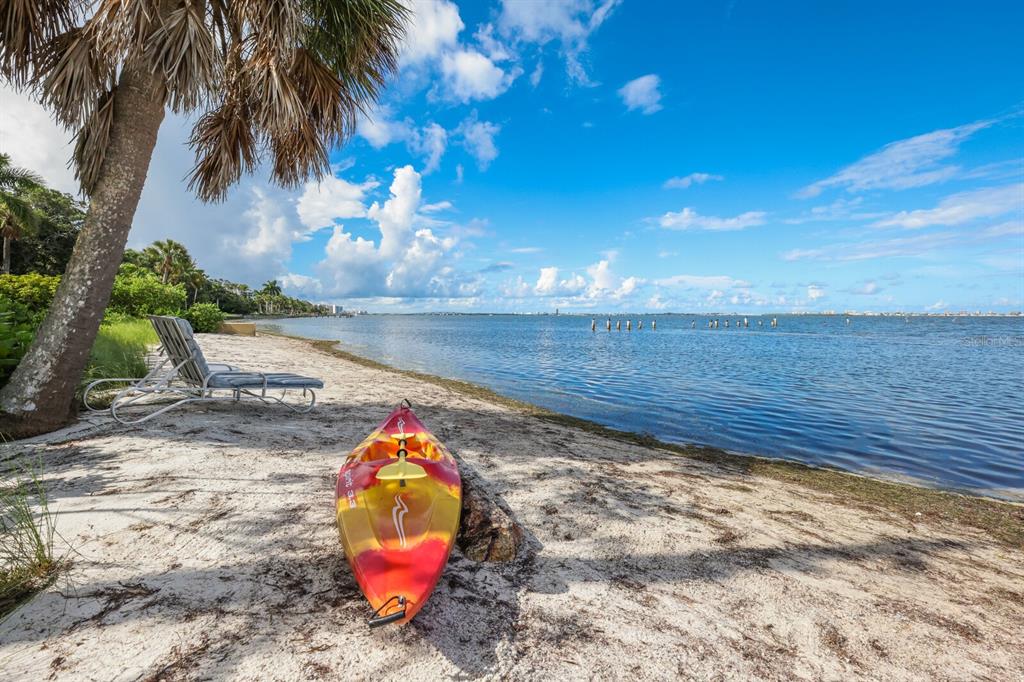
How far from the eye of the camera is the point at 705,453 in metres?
7.78

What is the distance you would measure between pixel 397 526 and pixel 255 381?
16.3 feet

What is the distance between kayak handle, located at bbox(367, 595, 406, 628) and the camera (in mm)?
2018

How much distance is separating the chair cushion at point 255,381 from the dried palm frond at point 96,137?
3027mm

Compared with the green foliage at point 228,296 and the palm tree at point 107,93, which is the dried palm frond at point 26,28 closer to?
the palm tree at point 107,93

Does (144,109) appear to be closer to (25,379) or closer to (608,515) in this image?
(25,379)

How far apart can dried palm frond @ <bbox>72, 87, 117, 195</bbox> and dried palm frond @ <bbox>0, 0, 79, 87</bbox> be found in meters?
0.71

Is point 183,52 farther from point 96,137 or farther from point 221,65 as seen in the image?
point 96,137

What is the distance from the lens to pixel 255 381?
20.8ft

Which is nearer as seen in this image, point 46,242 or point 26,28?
point 26,28

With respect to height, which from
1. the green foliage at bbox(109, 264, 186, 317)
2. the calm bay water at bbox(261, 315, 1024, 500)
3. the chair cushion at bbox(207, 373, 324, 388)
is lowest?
the calm bay water at bbox(261, 315, 1024, 500)

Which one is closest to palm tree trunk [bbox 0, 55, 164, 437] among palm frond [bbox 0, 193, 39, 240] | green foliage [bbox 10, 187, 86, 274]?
palm frond [bbox 0, 193, 39, 240]

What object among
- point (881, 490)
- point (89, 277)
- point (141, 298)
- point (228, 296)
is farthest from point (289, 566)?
point (228, 296)

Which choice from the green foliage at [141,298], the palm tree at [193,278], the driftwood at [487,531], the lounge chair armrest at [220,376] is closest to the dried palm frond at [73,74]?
the lounge chair armrest at [220,376]

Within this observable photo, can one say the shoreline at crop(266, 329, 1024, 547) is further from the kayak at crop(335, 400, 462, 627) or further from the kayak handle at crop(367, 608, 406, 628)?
the kayak handle at crop(367, 608, 406, 628)
